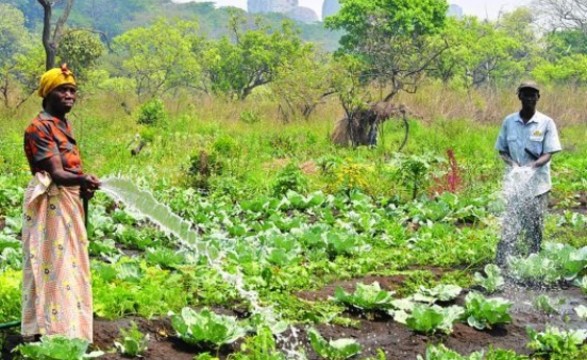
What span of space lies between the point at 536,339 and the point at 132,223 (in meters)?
4.57

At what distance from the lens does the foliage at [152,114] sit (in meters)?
15.7

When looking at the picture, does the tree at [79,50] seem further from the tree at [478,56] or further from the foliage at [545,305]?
the foliage at [545,305]

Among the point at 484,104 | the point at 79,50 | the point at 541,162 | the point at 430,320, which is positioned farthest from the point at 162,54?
the point at 430,320

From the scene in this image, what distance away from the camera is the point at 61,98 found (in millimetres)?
4164

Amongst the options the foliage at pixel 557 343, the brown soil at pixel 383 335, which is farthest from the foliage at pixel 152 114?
the foliage at pixel 557 343

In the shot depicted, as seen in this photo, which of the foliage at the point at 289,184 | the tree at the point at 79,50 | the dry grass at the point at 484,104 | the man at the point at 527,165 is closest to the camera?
the man at the point at 527,165

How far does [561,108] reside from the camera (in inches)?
763

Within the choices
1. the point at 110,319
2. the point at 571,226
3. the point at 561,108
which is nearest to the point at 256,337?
the point at 110,319

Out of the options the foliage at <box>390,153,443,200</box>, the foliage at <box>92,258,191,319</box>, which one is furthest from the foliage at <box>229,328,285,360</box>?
the foliage at <box>390,153,443,200</box>

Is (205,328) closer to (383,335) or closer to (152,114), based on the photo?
(383,335)

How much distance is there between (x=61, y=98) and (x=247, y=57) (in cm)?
3241

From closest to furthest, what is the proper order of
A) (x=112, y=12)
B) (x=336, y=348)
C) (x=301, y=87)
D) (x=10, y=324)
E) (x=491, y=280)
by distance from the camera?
1. (x=10, y=324)
2. (x=336, y=348)
3. (x=491, y=280)
4. (x=301, y=87)
5. (x=112, y=12)

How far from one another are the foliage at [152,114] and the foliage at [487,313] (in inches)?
448

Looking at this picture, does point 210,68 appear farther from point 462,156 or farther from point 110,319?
point 110,319
